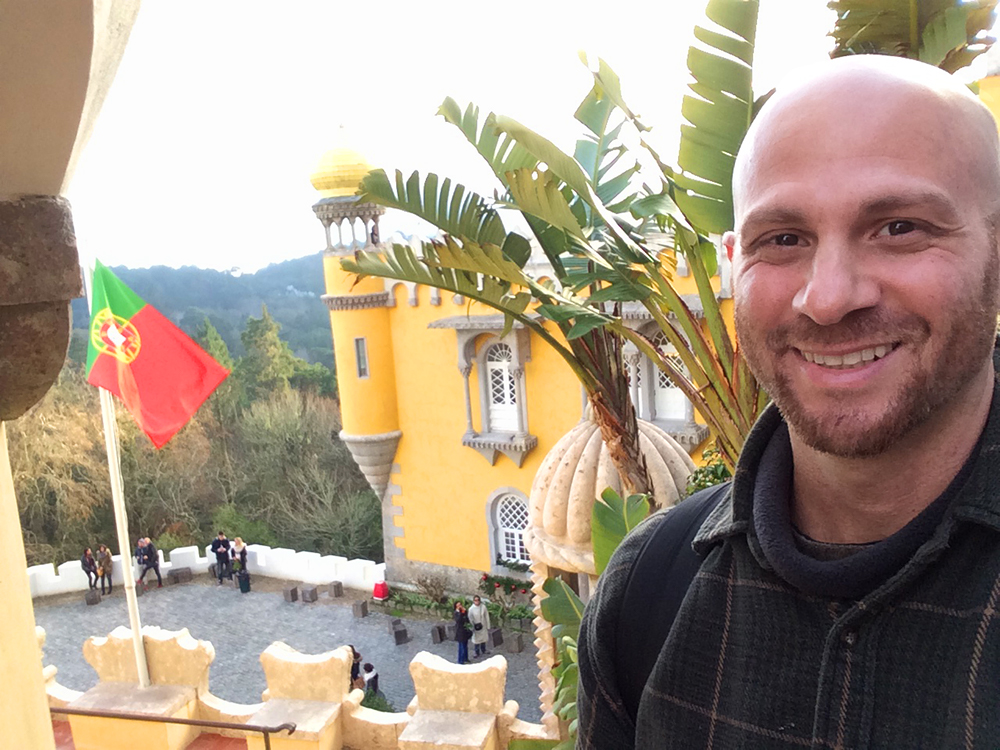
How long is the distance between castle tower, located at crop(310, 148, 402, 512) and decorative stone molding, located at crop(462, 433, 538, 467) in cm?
182

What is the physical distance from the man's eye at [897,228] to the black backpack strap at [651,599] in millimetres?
476

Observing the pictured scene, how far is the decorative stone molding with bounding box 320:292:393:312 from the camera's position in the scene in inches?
535

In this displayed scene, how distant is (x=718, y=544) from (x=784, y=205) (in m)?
0.47

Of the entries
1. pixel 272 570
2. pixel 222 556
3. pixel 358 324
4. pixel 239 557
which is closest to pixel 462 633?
pixel 358 324

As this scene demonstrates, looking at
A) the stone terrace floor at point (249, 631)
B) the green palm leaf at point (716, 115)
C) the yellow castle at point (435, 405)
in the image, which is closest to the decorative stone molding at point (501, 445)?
the yellow castle at point (435, 405)

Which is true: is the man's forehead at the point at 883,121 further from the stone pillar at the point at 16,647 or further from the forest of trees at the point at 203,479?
the forest of trees at the point at 203,479

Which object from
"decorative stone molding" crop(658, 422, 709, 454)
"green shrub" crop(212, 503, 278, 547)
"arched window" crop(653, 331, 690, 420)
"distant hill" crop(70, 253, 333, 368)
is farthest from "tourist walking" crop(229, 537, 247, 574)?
"distant hill" crop(70, 253, 333, 368)

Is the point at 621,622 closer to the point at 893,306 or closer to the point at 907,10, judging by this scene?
the point at 893,306

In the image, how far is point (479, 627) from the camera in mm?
11375

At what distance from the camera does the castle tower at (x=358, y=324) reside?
13148 millimetres

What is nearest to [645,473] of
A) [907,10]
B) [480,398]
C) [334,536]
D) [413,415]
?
[907,10]

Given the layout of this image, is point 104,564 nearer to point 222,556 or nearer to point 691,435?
point 222,556

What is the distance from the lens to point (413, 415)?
46.6ft

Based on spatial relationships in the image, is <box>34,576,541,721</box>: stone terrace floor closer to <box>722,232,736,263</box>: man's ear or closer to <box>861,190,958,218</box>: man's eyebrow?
<box>722,232,736,263</box>: man's ear
